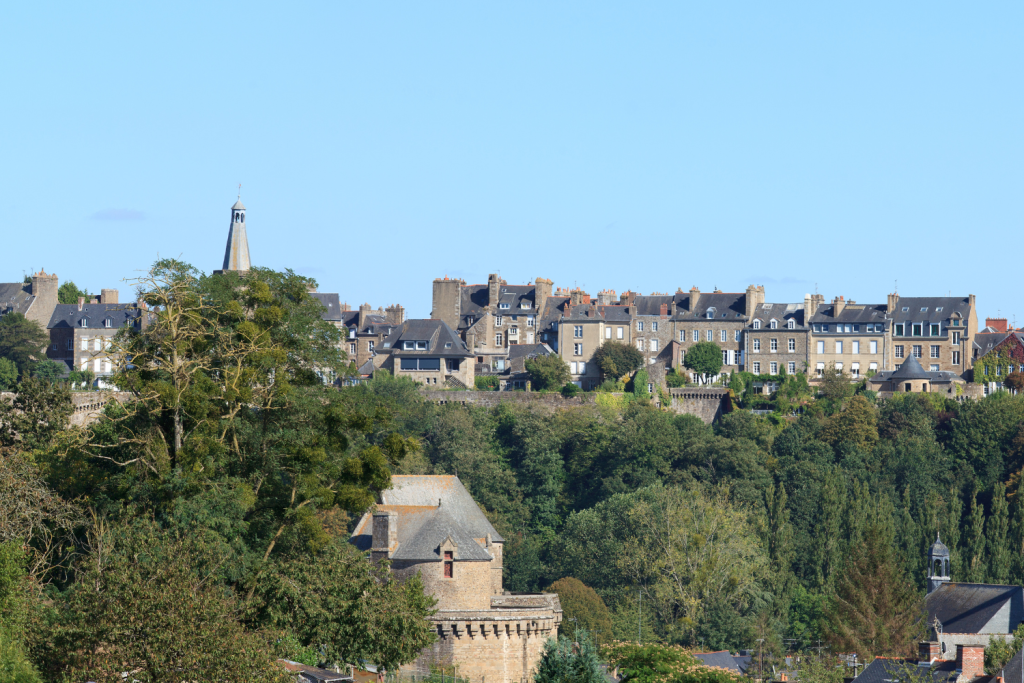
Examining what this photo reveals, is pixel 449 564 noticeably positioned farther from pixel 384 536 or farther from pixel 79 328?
pixel 79 328

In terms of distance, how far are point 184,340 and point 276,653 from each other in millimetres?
9517

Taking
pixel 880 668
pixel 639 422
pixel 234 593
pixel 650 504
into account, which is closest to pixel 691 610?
pixel 650 504

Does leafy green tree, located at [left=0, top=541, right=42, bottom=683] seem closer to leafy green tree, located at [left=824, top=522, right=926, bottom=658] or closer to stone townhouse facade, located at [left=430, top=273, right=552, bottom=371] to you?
leafy green tree, located at [left=824, top=522, right=926, bottom=658]

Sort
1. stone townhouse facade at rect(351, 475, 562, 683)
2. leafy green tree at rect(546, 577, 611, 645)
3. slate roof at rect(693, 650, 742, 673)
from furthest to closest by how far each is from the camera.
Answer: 1. leafy green tree at rect(546, 577, 611, 645)
2. slate roof at rect(693, 650, 742, 673)
3. stone townhouse facade at rect(351, 475, 562, 683)

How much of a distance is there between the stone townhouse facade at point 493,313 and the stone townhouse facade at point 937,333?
24.2 metres

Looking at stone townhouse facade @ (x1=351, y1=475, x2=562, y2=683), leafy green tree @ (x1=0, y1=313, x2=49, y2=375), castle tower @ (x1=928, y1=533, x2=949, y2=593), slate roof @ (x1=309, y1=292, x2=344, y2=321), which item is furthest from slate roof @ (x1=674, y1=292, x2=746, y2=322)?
stone townhouse facade @ (x1=351, y1=475, x2=562, y2=683)

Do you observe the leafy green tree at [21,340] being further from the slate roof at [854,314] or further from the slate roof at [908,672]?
the slate roof at [908,672]

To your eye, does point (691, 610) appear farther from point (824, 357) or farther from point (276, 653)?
point (276, 653)

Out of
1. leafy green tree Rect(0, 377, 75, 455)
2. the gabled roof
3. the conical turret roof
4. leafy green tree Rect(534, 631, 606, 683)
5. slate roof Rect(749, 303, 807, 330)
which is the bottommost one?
leafy green tree Rect(534, 631, 606, 683)

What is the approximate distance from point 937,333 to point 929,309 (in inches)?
84.7

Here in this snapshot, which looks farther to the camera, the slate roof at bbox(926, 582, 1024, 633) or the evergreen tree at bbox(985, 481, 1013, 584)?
the evergreen tree at bbox(985, 481, 1013, 584)

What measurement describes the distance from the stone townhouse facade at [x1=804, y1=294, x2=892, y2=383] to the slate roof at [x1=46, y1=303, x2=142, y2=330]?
45237mm

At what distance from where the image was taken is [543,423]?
337ft

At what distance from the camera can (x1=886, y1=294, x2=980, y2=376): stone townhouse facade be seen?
110000 mm
